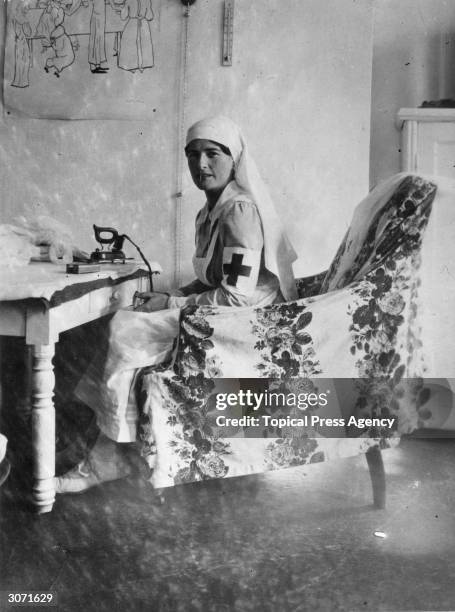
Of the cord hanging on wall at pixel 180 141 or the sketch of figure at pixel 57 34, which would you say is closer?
the sketch of figure at pixel 57 34

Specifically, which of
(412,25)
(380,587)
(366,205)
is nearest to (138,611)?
(380,587)

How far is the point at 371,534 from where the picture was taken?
1140 mm

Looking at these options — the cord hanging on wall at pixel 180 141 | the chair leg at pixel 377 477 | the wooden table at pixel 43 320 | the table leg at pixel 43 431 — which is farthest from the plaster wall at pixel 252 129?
the chair leg at pixel 377 477

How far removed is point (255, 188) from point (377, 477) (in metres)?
0.75

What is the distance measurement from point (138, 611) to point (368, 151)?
3.97ft

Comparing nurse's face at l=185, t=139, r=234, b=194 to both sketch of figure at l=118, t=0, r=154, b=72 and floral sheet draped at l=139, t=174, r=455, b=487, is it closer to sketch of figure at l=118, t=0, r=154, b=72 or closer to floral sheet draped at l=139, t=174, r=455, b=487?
sketch of figure at l=118, t=0, r=154, b=72

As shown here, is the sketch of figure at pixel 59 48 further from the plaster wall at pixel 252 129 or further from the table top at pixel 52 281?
the table top at pixel 52 281

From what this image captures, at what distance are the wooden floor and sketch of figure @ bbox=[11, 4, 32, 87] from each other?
3.23ft

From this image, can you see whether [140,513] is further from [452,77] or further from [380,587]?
[452,77]

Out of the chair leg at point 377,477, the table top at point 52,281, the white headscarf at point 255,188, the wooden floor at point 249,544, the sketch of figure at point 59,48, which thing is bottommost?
the wooden floor at point 249,544

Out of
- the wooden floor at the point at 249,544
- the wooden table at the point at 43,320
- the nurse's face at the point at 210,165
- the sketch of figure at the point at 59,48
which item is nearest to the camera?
the wooden floor at the point at 249,544

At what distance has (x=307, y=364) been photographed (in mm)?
1141

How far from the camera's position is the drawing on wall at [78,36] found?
118 centimetres

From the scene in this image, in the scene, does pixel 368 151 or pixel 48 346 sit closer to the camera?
pixel 48 346
